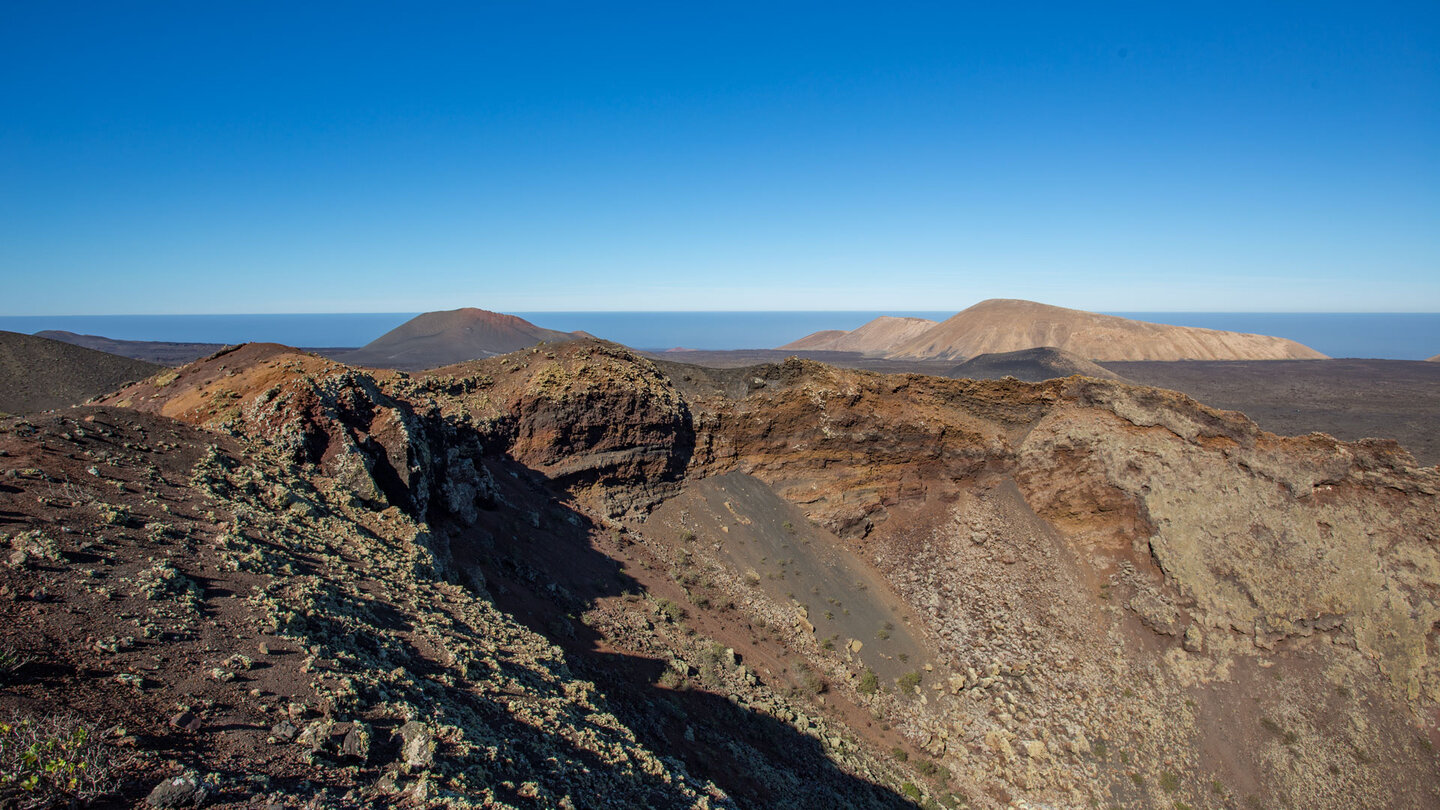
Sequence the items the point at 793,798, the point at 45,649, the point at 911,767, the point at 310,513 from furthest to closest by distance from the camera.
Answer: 1. the point at 911,767
2. the point at 793,798
3. the point at 310,513
4. the point at 45,649

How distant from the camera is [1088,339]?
271 ft

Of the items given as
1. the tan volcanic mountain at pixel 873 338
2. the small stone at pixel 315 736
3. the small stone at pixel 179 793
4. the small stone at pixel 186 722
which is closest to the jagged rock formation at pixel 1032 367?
the tan volcanic mountain at pixel 873 338


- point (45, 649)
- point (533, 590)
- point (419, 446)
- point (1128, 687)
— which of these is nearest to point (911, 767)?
point (1128, 687)

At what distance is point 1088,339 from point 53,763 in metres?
96.9

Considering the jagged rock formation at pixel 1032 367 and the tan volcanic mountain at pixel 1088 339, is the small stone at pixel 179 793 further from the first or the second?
the tan volcanic mountain at pixel 1088 339

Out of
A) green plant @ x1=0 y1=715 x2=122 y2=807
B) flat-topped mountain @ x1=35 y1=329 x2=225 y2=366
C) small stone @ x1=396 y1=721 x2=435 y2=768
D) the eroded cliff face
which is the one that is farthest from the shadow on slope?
flat-topped mountain @ x1=35 y1=329 x2=225 y2=366

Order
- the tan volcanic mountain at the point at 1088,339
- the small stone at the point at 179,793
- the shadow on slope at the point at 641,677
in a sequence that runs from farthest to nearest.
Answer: the tan volcanic mountain at the point at 1088,339, the shadow on slope at the point at 641,677, the small stone at the point at 179,793

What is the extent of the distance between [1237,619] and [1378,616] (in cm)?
296

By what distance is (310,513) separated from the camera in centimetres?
800

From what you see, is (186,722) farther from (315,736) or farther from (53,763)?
(53,763)

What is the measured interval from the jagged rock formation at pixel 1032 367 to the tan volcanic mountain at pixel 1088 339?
64.4 feet

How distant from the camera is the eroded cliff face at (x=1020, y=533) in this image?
1268cm

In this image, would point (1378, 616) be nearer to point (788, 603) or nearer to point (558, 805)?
point (788, 603)

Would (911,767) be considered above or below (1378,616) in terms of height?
below
